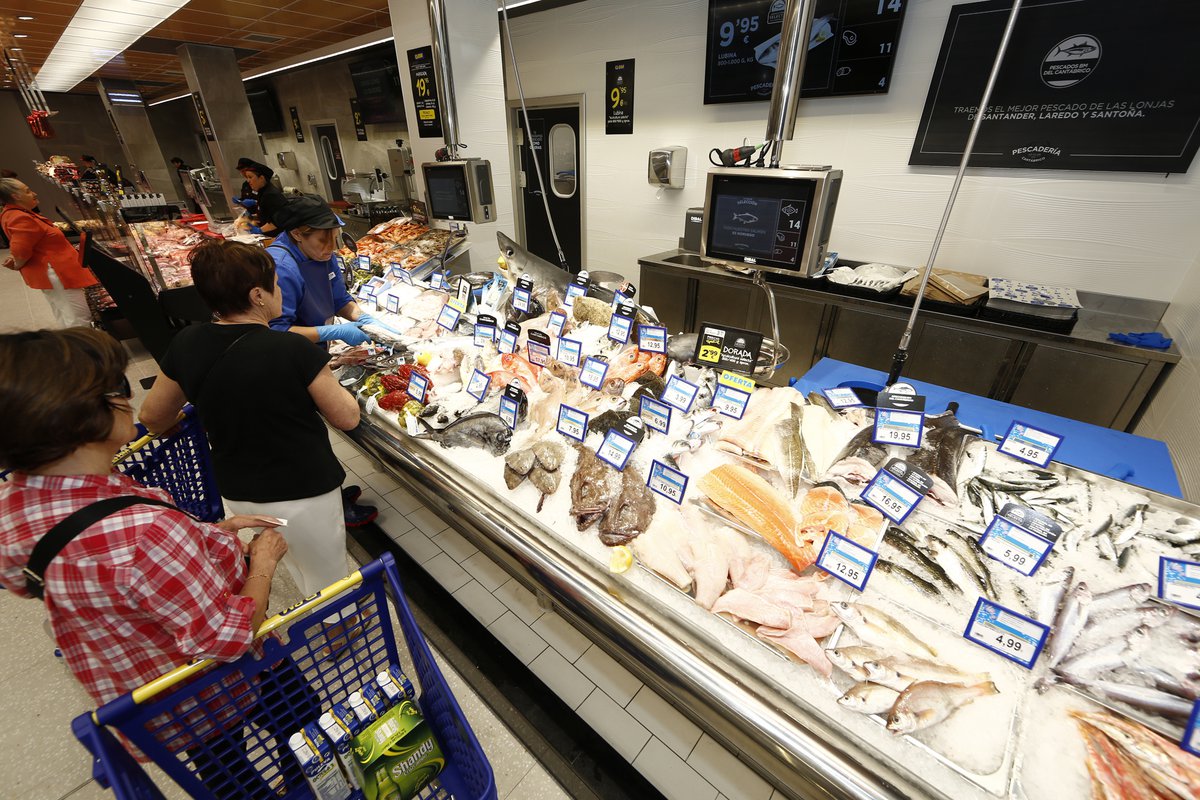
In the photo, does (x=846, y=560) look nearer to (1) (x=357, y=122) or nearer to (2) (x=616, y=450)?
(2) (x=616, y=450)

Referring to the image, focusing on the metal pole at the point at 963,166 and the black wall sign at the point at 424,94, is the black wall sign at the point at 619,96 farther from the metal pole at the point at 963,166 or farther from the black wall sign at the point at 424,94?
the metal pole at the point at 963,166

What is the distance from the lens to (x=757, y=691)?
3.69ft

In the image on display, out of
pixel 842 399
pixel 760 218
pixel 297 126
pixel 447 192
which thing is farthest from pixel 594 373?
pixel 297 126

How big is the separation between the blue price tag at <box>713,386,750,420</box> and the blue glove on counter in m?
3.25

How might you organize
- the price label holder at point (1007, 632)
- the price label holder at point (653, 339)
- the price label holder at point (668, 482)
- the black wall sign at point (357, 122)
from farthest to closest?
the black wall sign at point (357, 122)
the price label holder at point (653, 339)
the price label holder at point (668, 482)
the price label holder at point (1007, 632)

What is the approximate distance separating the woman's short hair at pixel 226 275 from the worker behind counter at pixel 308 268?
33.3 inches

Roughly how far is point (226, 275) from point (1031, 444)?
2.92 m

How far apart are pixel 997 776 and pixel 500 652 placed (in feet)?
6.42

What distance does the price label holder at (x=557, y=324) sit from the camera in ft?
9.04

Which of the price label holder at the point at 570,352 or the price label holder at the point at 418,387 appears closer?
the price label holder at the point at 418,387

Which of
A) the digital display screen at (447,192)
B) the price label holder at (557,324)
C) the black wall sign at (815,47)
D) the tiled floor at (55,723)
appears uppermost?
the black wall sign at (815,47)

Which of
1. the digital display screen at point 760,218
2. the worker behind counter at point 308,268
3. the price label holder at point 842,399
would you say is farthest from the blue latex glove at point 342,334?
the price label holder at point 842,399

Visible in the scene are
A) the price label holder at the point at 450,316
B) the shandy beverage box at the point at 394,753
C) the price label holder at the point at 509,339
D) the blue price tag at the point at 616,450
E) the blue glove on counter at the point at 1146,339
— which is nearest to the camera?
the shandy beverage box at the point at 394,753

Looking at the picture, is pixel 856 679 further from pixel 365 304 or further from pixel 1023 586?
pixel 365 304
